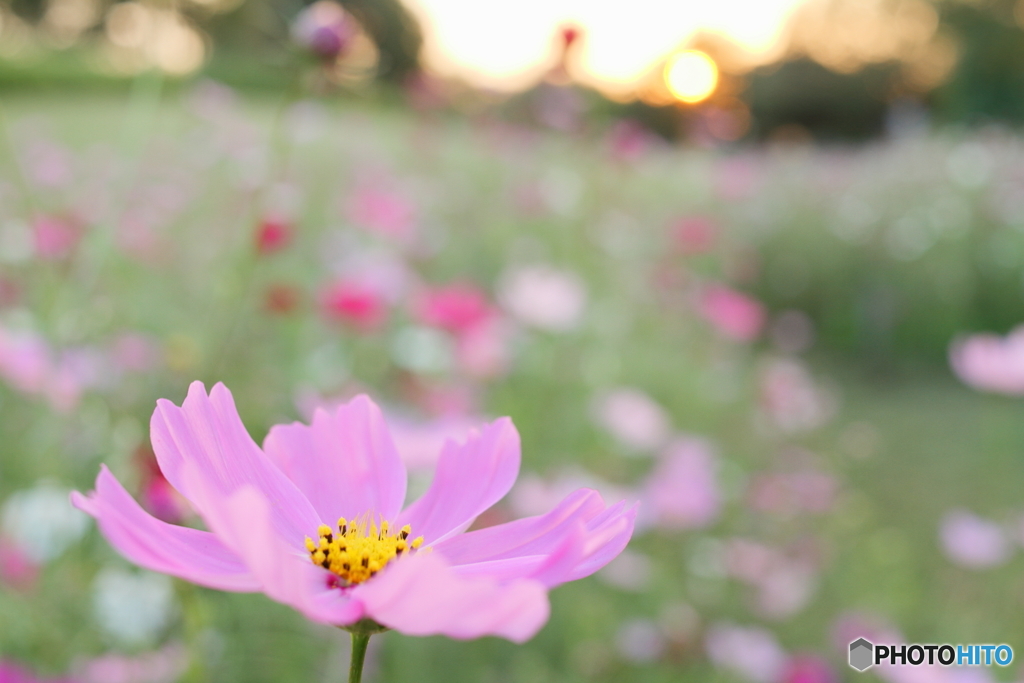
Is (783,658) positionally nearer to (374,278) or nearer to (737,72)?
(374,278)

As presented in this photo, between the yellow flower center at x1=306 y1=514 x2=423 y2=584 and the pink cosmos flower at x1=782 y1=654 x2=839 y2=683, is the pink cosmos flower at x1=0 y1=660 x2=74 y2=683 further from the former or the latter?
the pink cosmos flower at x1=782 y1=654 x2=839 y2=683

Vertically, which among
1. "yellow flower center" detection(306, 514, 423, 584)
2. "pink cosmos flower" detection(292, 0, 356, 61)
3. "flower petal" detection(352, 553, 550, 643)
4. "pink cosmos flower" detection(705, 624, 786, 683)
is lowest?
"pink cosmos flower" detection(705, 624, 786, 683)

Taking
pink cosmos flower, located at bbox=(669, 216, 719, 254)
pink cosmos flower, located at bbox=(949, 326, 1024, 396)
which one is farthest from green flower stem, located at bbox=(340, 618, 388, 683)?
pink cosmos flower, located at bbox=(669, 216, 719, 254)

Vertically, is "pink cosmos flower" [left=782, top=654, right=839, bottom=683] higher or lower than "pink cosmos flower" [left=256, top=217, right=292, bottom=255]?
lower

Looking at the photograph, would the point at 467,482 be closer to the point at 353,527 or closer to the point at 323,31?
the point at 353,527

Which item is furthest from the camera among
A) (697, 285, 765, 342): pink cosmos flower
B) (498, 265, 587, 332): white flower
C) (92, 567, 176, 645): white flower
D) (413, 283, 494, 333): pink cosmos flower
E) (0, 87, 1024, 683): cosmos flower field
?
(697, 285, 765, 342): pink cosmos flower

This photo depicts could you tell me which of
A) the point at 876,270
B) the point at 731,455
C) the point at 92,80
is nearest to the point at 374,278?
the point at 731,455

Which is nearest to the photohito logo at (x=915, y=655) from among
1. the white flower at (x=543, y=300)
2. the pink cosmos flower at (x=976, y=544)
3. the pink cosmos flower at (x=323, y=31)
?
the pink cosmos flower at (x=976, y=544)
